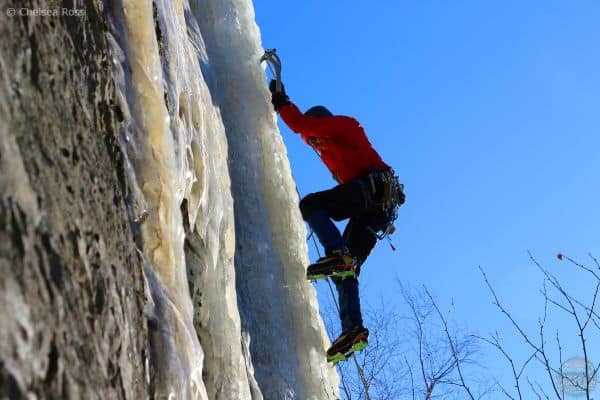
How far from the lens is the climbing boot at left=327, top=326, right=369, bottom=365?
17.9ft

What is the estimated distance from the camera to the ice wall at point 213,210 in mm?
3064

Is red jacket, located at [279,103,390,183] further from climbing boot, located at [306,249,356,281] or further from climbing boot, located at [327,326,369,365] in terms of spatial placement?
climbing boot, located at [327,326,369,365]

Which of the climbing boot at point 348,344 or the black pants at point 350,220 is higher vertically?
the black pants at point 350,220

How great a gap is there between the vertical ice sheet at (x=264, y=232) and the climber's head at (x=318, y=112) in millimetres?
448

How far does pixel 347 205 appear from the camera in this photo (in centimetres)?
581

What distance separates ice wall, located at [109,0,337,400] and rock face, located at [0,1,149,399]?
36cm

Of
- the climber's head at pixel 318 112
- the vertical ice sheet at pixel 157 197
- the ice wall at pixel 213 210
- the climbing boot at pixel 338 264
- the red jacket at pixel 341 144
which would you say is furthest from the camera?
the climber's head at pixel 318 112

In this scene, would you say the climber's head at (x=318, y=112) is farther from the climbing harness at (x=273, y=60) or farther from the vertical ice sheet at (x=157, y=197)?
the vertical ice sheet at (x=157, y=197)

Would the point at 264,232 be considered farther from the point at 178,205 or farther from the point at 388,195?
the point at 178,205

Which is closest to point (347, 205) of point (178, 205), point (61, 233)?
point (178, 205)

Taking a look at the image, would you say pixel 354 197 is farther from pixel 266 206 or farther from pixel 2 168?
pixel 2 168

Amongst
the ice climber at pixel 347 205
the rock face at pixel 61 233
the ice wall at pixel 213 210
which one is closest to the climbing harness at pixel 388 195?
the ice climber at pixel 347 205

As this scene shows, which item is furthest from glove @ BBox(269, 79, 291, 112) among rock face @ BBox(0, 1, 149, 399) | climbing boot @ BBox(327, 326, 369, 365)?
Answer: rock face @ BBox(0, 1, 149, 399)

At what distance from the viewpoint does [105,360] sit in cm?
208
